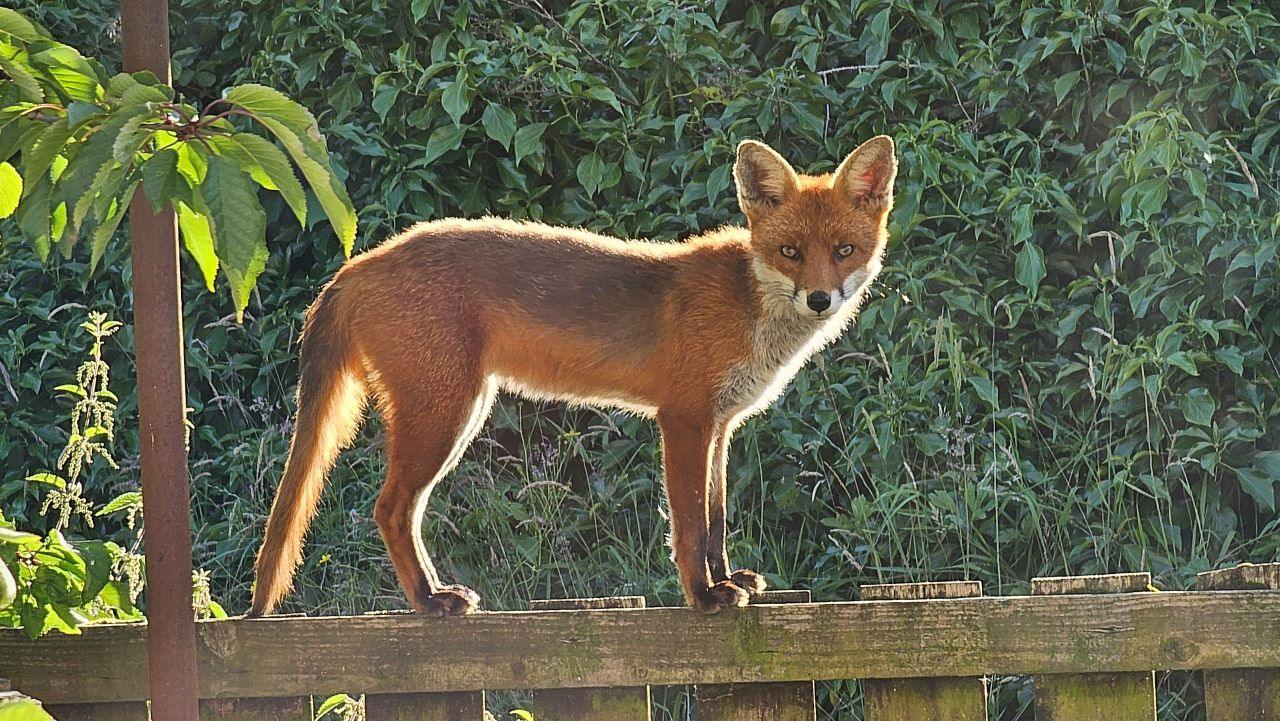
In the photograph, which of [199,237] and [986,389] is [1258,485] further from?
[199,237]

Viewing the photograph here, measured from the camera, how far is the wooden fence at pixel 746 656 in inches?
93.9

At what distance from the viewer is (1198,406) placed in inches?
183

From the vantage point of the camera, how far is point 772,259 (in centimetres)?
370

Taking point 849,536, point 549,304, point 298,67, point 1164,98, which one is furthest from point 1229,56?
point 298,67

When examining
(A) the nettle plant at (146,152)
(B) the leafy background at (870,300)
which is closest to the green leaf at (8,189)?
(A) the nettle plant at (146,152)

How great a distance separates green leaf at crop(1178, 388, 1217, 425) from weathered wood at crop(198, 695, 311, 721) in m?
3.38

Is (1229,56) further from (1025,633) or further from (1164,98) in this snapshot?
(1025,633)

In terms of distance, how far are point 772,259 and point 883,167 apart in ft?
1.47

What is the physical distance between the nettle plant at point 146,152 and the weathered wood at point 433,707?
1.00 m

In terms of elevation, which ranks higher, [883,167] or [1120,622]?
[883,167]

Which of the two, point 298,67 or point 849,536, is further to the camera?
point 298,67

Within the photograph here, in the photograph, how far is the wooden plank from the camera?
2.38 meters

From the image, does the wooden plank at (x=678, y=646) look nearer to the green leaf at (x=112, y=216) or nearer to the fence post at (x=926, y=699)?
the fence post at (x=926, y=699)

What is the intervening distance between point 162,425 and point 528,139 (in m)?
3.46
